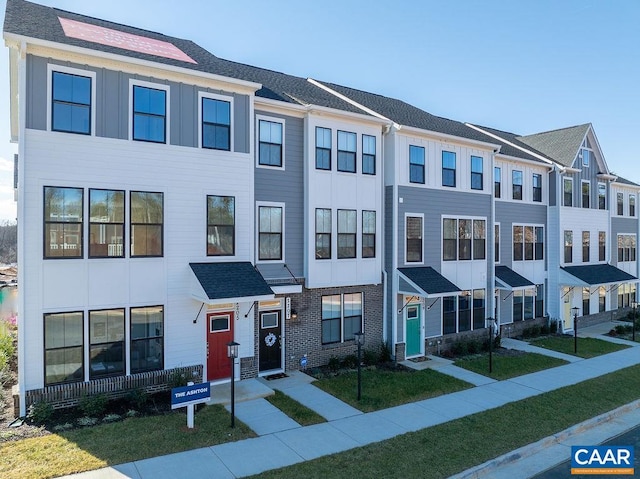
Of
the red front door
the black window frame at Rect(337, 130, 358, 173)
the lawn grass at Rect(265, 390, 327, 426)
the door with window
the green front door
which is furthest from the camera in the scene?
the green front door

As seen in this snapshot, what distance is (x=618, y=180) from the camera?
27.8 meters

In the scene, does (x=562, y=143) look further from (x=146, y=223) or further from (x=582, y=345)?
(x=146, y=223)

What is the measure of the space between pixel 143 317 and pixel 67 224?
3.08 metres

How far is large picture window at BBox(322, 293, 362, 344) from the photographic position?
50.9ft

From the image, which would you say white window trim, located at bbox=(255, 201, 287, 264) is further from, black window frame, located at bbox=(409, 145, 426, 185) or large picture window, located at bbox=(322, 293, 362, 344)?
black window frame, located at bbox=(409, 145, 426, 185)

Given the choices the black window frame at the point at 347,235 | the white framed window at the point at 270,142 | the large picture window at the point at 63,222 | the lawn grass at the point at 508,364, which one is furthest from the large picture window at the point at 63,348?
the lawn grass at the point at 508,364

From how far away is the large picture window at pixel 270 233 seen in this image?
14.2m

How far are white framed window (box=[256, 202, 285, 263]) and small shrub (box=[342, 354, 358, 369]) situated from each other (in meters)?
4.31

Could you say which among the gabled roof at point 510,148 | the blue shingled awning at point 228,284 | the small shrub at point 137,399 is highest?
the gabled roof at point 510,148

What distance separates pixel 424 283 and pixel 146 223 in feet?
32.7

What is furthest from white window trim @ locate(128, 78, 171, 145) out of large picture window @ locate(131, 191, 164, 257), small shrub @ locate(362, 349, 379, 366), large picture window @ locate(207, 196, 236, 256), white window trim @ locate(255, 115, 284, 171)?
small shrub @ locate(362, 349, 379, 366)

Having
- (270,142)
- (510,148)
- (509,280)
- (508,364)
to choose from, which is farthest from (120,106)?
(510,148)

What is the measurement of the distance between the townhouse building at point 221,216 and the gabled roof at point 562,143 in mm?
4263

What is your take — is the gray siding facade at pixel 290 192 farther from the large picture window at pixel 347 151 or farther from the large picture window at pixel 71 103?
the large picture window at pixel 71 103
